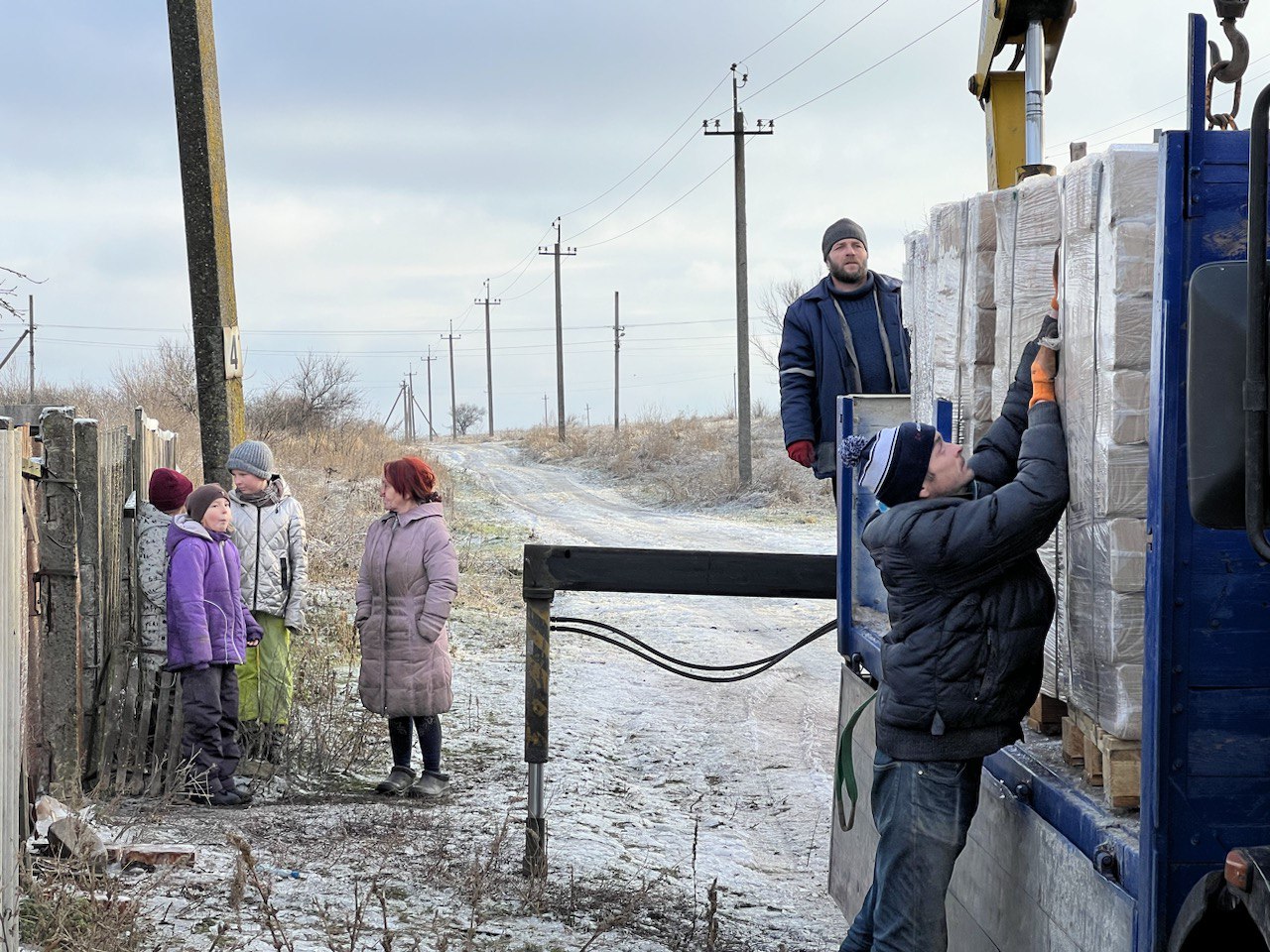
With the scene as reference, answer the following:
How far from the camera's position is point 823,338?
20.6 feet

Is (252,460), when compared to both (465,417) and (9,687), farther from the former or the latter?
(465,417)

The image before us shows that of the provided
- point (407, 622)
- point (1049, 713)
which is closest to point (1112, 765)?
point (1049, 713)

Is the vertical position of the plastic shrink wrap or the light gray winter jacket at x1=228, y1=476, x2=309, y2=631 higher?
the plastic shrink wrap

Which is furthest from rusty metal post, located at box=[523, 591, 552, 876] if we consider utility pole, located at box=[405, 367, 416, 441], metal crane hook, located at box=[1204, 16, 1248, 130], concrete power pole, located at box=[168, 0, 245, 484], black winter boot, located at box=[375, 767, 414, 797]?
utility pole, located at box=[405, 367, 416, 441]

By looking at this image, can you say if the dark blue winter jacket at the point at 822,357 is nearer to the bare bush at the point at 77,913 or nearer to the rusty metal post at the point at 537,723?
the rusty metal post at the point at 537,723

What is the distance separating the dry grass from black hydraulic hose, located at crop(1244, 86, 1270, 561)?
22449 millimetres

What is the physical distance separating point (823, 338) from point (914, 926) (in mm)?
3407

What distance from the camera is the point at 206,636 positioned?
21.0 ft

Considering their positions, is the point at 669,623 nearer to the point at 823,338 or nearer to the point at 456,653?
the point at 456,653

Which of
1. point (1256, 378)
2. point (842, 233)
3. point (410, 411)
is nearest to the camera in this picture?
point (1256, 378)

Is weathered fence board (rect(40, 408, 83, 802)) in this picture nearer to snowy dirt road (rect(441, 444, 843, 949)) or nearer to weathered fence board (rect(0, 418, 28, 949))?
weathered fence board (rect(0, 418, 28, 949))

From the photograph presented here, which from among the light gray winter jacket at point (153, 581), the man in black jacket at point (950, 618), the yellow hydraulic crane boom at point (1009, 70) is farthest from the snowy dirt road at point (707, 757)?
the yellow hydraulic crane boom at point (1009, 70)

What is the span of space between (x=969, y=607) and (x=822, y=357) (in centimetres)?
324

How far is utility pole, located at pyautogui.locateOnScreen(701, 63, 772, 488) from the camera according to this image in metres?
26.4
